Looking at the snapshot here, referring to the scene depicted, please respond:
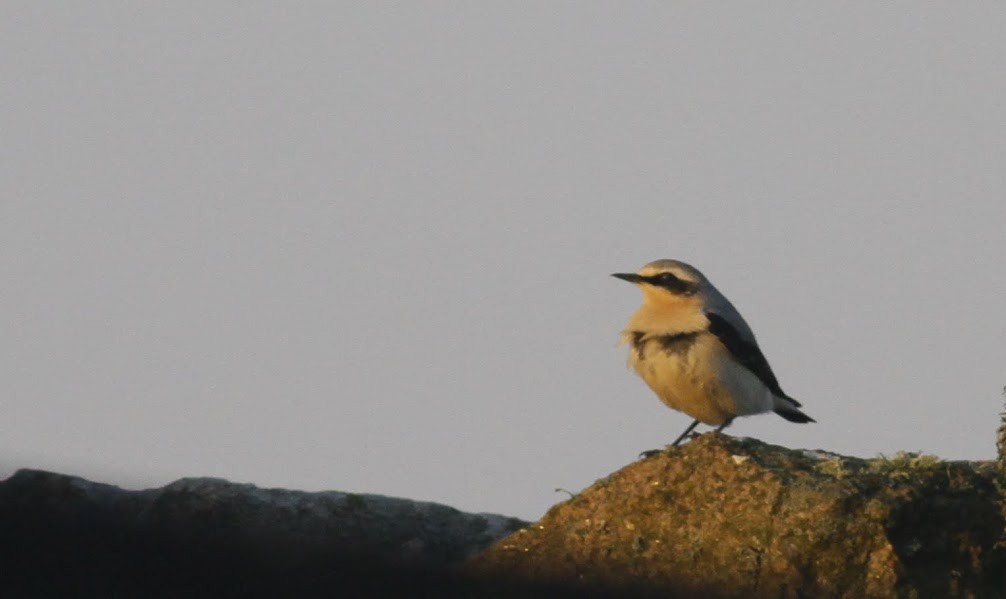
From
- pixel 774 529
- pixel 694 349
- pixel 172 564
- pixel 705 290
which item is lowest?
pixel 172 564

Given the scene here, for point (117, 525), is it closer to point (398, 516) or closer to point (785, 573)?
point (785, 573)

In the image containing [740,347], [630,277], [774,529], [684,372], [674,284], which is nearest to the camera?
[774,529]

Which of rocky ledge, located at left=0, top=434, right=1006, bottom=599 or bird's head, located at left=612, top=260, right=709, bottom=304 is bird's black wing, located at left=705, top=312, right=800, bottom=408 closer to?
bird's head, located at left=612, top=260, right=709, bottom=304

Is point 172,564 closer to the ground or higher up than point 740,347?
closer to the ground

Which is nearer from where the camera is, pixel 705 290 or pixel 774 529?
pixel 774 529

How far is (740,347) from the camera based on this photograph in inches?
481

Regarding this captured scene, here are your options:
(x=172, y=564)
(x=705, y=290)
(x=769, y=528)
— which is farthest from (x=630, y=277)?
(x=172, y=564)

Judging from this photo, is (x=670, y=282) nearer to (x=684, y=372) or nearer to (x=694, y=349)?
(x=694, y=349)

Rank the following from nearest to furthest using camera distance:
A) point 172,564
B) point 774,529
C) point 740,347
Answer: point 172,564
point 774,529
point 740,347

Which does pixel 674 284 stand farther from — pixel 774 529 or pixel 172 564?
pixel 172 564

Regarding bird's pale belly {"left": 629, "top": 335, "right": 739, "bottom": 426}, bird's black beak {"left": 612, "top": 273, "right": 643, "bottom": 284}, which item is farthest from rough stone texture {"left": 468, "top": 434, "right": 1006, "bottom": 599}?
bird's black beak {"left": 612, "top": 273, "right": 643, "bottom": 284}

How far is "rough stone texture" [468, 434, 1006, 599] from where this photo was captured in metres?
7.84

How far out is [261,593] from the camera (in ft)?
17.2

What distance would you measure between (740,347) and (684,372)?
2.46ft
